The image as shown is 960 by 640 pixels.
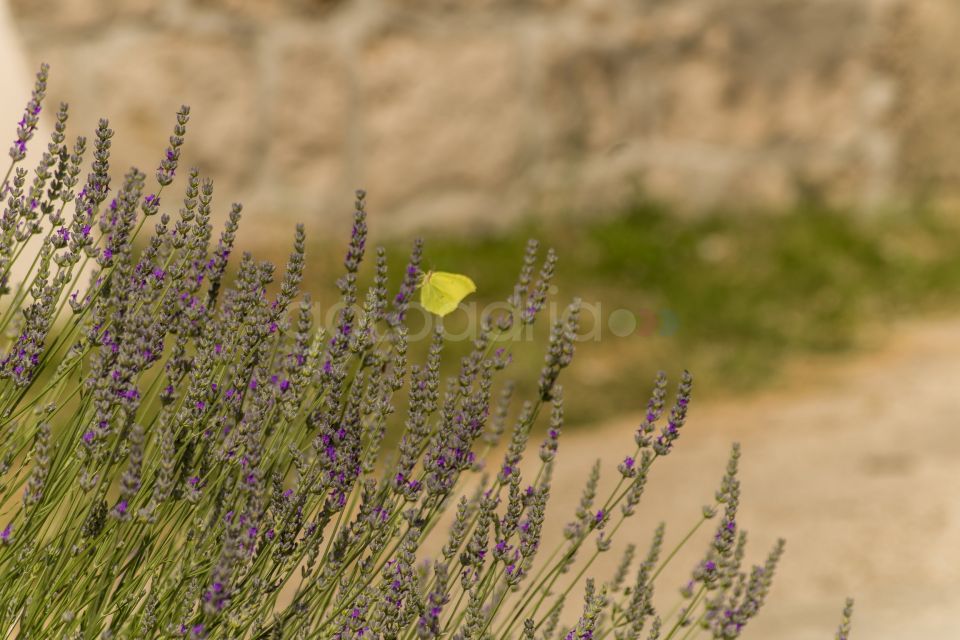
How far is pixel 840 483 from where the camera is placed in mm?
3969

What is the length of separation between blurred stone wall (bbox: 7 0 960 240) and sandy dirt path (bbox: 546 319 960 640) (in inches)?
51.7

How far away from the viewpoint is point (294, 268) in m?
1.79

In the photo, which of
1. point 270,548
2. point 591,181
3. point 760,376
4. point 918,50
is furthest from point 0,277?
point 918,50

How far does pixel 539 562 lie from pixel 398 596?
6.30 feet

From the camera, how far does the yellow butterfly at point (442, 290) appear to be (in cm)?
228

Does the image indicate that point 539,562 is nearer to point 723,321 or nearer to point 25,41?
point 723,321

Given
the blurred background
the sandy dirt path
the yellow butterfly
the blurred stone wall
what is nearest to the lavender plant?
the yellow butterfly

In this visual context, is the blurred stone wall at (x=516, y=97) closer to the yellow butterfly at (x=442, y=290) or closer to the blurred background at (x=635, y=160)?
the blurred background at (x=635, y=160)

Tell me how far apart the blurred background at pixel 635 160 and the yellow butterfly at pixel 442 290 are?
1989 millimetres

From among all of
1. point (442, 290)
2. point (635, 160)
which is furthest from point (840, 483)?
point (635, 160)

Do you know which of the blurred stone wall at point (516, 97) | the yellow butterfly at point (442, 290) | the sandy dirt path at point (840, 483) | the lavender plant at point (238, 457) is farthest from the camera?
the blurred stone wall at point (516, 97)

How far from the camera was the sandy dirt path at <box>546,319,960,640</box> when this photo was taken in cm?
311

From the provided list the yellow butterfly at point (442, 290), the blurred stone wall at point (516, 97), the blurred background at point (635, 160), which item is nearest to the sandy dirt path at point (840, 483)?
the blurred background at point (635, 160)

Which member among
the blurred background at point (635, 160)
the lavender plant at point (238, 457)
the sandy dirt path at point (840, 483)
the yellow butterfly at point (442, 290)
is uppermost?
the blurred background at point (635, 160)
